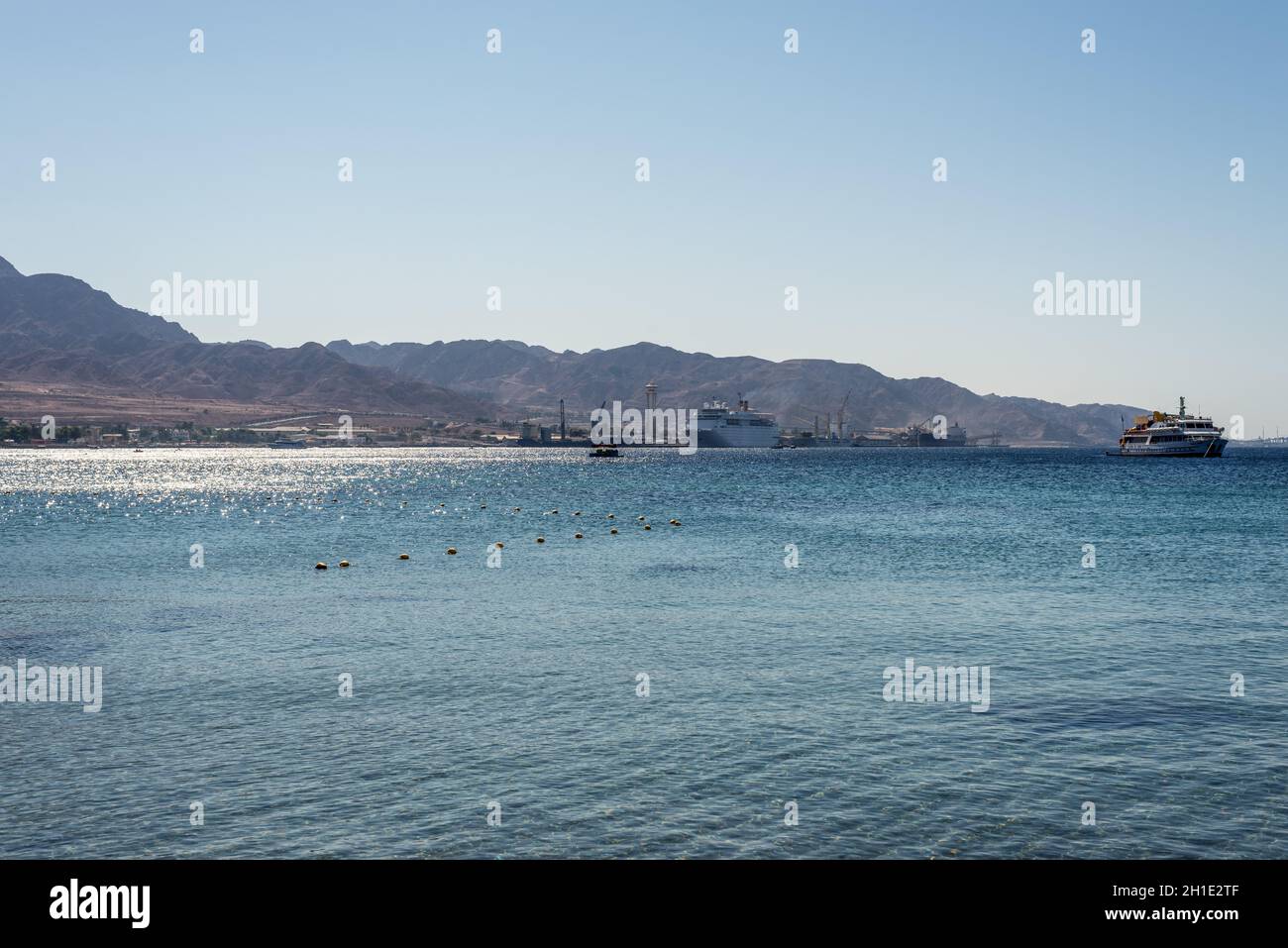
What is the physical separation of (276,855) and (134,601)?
32.0 metres

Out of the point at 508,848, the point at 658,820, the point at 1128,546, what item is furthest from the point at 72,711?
the point at 1128,546

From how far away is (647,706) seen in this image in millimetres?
25219

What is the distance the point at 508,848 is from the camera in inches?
636

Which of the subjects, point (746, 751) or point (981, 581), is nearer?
point (746, 751)

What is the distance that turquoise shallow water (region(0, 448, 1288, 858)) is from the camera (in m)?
17.1

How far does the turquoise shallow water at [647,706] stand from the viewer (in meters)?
17.1

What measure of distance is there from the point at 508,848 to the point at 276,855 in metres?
3.63

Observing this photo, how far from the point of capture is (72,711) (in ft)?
80.9
